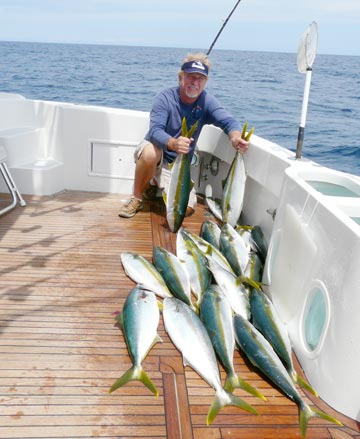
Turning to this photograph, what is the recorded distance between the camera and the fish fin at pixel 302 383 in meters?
2.05

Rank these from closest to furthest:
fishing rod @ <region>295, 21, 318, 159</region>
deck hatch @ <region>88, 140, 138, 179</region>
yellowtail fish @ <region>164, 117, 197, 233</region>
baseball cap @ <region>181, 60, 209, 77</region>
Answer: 1. fishing rod @ <region>295, 21, 318, 159</region>
2. yellowtail fish @ <region>164, 117, 197, 233</region>
3. baseball cap @ <region>181, 60, 209, 77</region>
4. deck hatch @ <region>88, 140, 138, 179</region>

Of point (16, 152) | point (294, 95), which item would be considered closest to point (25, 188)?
point (16, 152)

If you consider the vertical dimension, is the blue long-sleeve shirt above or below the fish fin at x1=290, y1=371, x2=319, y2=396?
above

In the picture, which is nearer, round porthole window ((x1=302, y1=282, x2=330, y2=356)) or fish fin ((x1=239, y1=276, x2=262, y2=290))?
round porthole window ((x1=302, y1=282, x2=330, y2=356))

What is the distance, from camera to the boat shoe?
4090 mm

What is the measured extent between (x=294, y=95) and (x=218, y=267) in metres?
19.0

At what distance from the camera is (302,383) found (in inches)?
81.7

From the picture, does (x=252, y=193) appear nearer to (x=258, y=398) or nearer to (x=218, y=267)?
(x=218, y=267)

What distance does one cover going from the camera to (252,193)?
3.92 metres

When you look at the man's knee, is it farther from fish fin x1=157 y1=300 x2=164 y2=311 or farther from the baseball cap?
fish fin x1=157 y1=300 x2=164 y2=311

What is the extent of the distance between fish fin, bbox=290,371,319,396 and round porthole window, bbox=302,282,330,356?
138 millimetres

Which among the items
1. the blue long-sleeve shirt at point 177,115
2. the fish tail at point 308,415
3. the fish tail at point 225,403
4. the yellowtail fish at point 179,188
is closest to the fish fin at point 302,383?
the fish tail at point 308,415

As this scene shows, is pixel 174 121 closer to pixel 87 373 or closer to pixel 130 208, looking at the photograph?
pixel 130 208

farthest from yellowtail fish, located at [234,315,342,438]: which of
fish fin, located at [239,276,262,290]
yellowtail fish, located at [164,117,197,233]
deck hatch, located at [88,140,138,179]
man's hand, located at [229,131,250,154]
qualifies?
deck hatch, located at [88,140,138,179]
